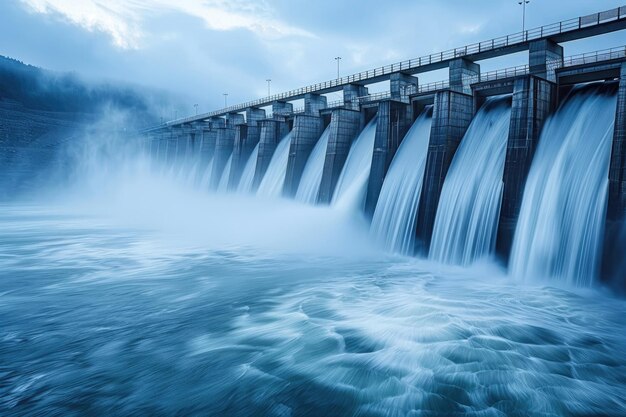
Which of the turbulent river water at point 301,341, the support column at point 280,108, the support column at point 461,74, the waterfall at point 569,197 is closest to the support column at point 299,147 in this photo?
the support column at point 461,74

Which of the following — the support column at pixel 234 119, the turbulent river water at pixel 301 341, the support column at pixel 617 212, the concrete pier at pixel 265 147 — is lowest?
the turbulent river water at pixel 301 341

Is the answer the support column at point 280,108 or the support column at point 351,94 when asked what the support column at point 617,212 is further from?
the support column at point 280,108

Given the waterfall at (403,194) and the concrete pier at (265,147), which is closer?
the waterfall at (403,194)

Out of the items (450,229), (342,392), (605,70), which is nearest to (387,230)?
(450,229)

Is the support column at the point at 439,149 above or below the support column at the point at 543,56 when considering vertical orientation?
below

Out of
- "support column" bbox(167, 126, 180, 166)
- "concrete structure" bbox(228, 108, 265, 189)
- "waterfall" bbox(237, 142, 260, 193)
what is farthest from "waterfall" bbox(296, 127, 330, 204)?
"support column" bbox(167, 126, 180, 166)

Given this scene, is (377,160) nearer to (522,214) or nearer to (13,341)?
(522,214)

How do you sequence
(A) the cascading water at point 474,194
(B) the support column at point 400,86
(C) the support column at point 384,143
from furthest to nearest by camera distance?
(B) the support column at point 400,86 < (C) the support column at point 384,143 < (A) the cascading water at point 474,194
